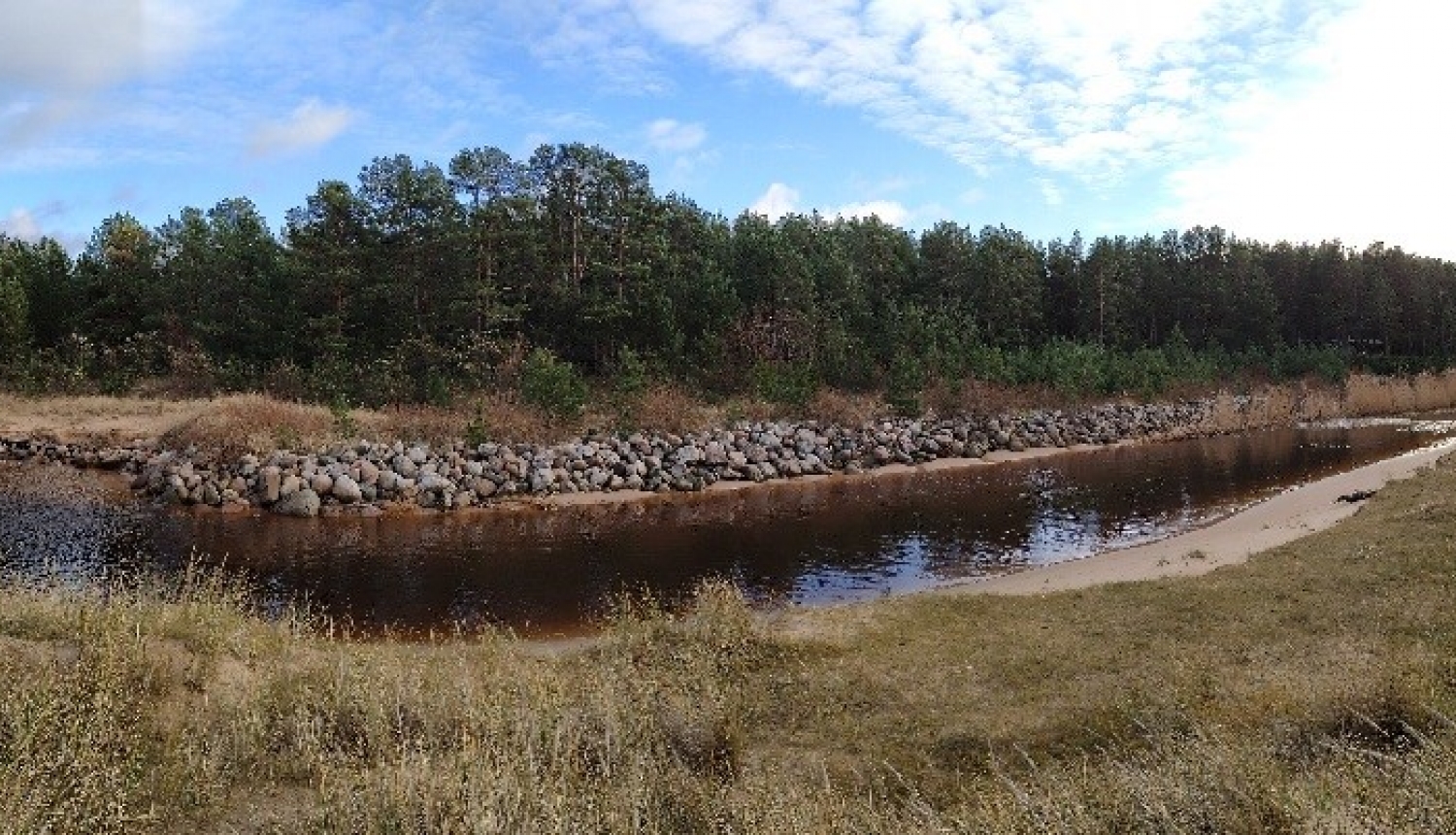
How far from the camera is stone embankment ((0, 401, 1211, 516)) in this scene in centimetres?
2591

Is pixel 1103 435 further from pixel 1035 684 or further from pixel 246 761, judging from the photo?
pixel 246 761

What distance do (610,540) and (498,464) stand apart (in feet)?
24.2

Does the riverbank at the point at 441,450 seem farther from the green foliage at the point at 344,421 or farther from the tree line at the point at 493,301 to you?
the tree line at the point at 493,301

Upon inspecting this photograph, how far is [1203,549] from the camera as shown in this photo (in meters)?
18.5

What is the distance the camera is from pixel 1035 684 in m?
9.67

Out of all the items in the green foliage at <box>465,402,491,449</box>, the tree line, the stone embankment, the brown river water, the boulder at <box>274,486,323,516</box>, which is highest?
the tree line

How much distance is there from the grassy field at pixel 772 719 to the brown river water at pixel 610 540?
4.34 metres

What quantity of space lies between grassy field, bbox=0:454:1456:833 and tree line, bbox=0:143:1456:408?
25.2 meters

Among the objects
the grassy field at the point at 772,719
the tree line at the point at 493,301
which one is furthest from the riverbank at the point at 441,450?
the grassy field at the point at 772,719

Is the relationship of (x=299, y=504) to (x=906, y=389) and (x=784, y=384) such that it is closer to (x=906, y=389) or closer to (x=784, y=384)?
(x=784, y=384)

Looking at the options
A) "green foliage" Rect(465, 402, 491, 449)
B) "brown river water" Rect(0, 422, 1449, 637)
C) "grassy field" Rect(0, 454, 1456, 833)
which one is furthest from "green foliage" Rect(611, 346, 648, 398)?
"grassy field" Rect(0, 454, 1456, 833)

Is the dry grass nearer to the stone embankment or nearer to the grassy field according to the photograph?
the stone embankment

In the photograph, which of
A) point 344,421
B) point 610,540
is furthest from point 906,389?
point 344,421

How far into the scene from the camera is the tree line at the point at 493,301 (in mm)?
38469
